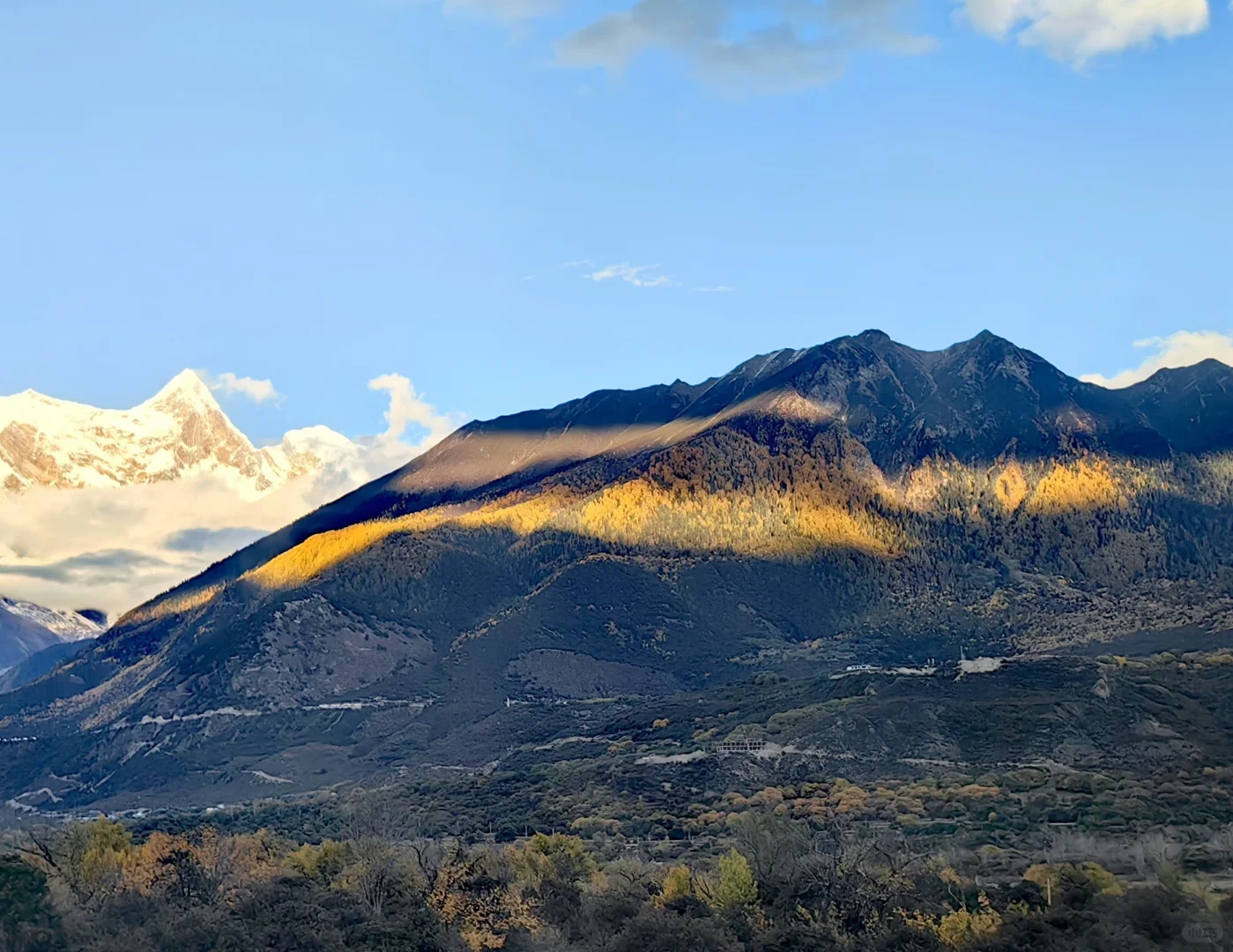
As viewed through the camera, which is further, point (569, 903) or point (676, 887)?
point (569, 903)

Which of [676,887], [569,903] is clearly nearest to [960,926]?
[676,887]

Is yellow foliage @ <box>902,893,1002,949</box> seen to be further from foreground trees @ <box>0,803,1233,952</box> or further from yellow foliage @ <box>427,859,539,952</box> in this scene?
yellow foliage @ <box>427,859,539,952</box>

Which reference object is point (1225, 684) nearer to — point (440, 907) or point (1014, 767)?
point (1014, 767)

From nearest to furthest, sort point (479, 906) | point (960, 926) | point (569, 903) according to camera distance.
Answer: point (960, 926) < point (569, 903) < point (479, 906)

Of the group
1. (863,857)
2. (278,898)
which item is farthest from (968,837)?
(278,898)

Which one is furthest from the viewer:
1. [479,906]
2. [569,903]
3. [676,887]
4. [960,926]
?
[479,906]

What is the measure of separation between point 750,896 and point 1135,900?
19929 millimetres

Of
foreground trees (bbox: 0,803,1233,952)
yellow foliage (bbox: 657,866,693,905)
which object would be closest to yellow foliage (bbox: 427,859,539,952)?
foreground trees (bbox: 0,803,1233,952)

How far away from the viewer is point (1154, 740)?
140 m

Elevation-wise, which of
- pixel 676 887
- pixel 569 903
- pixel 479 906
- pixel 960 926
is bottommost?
pixel 960 926

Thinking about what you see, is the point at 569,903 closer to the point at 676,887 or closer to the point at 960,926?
the point at 676,887

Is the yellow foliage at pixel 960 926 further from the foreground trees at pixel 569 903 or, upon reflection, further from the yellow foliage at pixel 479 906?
the yellow foliage at pixel 479 906

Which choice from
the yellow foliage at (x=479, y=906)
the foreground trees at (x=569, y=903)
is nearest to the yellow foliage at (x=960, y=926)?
the foreground trees at (x=569, y=903)

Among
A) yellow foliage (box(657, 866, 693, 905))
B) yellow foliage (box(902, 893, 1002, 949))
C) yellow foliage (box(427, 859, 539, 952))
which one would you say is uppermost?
yellow foliage (box(427, 859, 539, 952))
